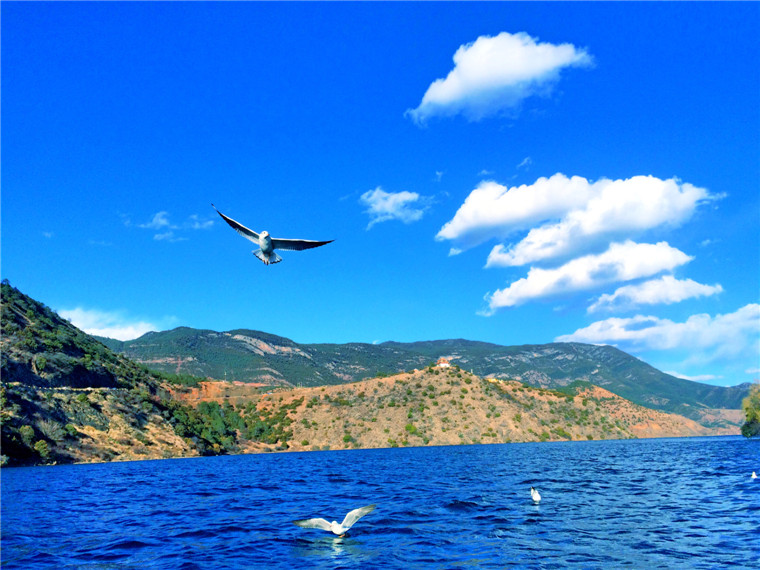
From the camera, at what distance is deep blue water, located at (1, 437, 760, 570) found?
1725 cm

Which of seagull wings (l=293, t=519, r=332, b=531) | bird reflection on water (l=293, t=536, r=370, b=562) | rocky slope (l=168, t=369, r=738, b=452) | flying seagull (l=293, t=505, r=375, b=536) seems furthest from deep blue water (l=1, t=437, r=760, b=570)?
rocky slope (l=168, t=369, r=738, b=452)

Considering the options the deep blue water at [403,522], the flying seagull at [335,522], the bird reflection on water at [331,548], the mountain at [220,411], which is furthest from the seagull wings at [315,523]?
the mountain at [220,411]

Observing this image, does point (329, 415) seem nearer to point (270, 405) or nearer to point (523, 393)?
point (270, 405)

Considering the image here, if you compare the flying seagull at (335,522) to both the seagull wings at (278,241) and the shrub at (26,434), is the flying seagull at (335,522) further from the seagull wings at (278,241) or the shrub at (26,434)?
the shrub at (26,434)

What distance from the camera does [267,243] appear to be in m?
24.4

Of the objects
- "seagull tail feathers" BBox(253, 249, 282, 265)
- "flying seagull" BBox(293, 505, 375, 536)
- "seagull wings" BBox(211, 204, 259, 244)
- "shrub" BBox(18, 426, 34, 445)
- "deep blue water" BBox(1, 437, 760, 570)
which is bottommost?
"deep blue water" BBox(1, 437, 760, 570)

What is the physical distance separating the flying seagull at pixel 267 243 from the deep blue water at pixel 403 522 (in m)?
11.4

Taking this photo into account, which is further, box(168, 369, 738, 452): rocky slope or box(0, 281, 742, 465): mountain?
box(168, 369, 738, 452): rocky slope

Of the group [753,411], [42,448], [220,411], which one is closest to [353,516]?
[42,448]

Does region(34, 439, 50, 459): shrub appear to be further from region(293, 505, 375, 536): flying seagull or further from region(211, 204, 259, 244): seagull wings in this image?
region(293, 505, 375, 536): flying seagull

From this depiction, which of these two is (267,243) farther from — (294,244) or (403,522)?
(403,522)

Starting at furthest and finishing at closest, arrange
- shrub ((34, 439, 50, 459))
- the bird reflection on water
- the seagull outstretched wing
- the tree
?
the tree
shrub ((34, 439, 50, 459))
the seagull outstretched wing
the bird reflection on water

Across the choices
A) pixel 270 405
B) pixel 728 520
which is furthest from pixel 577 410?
pixel 728 520

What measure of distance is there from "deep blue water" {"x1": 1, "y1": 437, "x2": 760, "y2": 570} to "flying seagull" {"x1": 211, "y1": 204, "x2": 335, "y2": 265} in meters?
11.4
